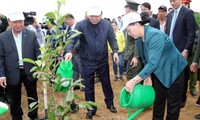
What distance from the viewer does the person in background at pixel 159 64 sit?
2.74 meters

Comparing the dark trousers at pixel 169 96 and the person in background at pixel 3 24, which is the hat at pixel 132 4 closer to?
the dark trousers at pixel 169 96

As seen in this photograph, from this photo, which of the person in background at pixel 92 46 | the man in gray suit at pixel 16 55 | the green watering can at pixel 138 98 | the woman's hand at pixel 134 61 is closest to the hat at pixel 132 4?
the person in background at pixel 92 46

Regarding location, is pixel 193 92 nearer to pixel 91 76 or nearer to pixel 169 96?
pixel 91 76

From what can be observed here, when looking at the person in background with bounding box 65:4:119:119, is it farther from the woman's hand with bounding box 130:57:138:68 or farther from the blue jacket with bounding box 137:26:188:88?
the blue jacket with bounding box 137:26:188:88

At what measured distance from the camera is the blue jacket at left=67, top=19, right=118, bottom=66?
4254 millimetres

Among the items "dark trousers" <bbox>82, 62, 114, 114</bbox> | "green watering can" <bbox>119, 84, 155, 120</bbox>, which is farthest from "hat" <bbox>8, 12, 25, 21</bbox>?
"green watering can" <bbox>119, 84, 155, 120</bbox>

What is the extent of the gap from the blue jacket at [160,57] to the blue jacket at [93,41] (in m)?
1.27

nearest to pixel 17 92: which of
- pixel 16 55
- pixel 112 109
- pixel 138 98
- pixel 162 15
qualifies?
pixel 16 55

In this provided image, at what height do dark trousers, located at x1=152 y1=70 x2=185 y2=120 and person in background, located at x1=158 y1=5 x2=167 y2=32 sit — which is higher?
person in background, located at x1=158 y1=5 x2=167 y2=32

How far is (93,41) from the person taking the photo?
4.26 m

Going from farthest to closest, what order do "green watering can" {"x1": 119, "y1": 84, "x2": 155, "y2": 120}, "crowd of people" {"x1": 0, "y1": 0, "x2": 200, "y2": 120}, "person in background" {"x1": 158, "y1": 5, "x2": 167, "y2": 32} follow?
"person in background" {"x1": 158, "y1": 5, "x2": 167, "y2": 32}
"crowd of people" {"x1": 0, "y1": 0, "x2": 200, "y2": 120}
"green watering can" {"x1": 119, "y1": 84, "x2": 155, "y2": 120}

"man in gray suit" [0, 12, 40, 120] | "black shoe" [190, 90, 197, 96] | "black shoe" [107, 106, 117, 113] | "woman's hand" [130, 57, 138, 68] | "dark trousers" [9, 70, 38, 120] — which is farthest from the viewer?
"black shoe" [190, 90, 197, 96]

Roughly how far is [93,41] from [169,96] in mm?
1590

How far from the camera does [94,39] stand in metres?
4.27
